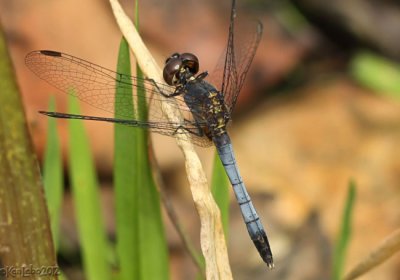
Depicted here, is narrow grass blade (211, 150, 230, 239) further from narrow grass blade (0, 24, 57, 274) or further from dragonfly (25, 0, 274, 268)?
narrow grass blade (0, 24, 57, 274)

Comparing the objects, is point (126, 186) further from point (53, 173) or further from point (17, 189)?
point (17, 189)

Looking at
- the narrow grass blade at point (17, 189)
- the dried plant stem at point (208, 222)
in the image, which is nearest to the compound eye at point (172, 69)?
the dried plant stem at point (208, 222)

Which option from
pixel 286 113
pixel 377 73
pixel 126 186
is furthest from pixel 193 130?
pixel 377 73

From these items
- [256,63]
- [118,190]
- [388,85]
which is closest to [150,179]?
[118,190]

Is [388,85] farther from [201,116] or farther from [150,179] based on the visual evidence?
[150,179]

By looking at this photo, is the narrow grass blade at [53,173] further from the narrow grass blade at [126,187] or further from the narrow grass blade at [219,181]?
the narrow grass blade at [219,181]

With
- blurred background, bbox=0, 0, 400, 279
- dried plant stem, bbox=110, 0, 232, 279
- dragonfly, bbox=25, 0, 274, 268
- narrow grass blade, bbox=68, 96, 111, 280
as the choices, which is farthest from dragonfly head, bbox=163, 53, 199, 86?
blurred background, bbox=0, 0, 400, 279

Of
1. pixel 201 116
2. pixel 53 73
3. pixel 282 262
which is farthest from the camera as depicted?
pixel 282 262
